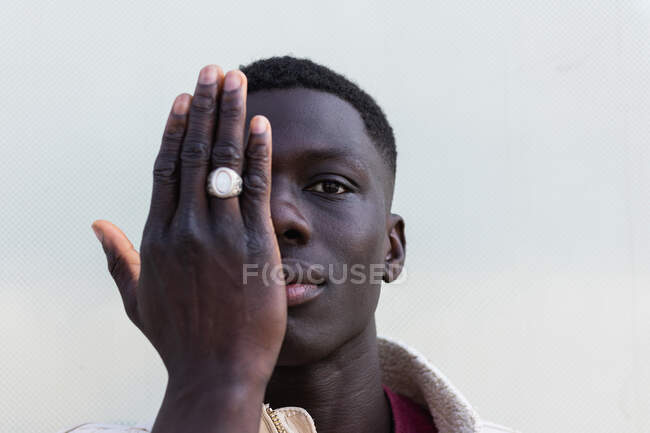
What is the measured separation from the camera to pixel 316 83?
4.33 ft

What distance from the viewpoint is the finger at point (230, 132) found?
843 millimetres

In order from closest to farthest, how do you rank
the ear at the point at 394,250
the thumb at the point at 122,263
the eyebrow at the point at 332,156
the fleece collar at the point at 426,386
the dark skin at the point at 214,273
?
1. the dark skin at the point at 214,273
2. the thumb at the point at 122,263
3. the eyebrow at the point at 332,156
4. the fleece collar at the point at 426,386
5. the ear at the point at 394,250

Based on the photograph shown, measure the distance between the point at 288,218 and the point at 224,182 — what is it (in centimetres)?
29

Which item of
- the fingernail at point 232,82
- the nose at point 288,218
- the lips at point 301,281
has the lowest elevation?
the lips at point 301,281

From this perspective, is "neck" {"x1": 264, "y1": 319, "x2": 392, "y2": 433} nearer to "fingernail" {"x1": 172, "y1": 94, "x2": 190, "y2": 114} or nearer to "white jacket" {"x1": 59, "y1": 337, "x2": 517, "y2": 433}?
"white jacket" {"x1": 59, "y1": 337, "x2": 517, "y2": 433}

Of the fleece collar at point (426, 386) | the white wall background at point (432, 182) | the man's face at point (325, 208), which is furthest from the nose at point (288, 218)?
the white wall background at point (432, 182)

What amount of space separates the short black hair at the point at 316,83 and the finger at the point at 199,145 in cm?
46

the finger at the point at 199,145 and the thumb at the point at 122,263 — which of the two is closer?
the finger at the point at 199,145

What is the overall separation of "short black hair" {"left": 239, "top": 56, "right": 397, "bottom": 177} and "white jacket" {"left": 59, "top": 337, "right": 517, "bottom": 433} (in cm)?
48

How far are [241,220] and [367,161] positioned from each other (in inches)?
20.4

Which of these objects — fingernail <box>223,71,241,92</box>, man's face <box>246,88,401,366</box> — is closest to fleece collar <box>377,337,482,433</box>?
man's face <box>246,88,401,366</box>

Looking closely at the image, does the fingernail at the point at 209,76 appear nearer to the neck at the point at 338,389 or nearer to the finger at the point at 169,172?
the finger at the point at 169,172

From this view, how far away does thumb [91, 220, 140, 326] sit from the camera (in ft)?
3.49

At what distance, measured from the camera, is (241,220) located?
848mm
